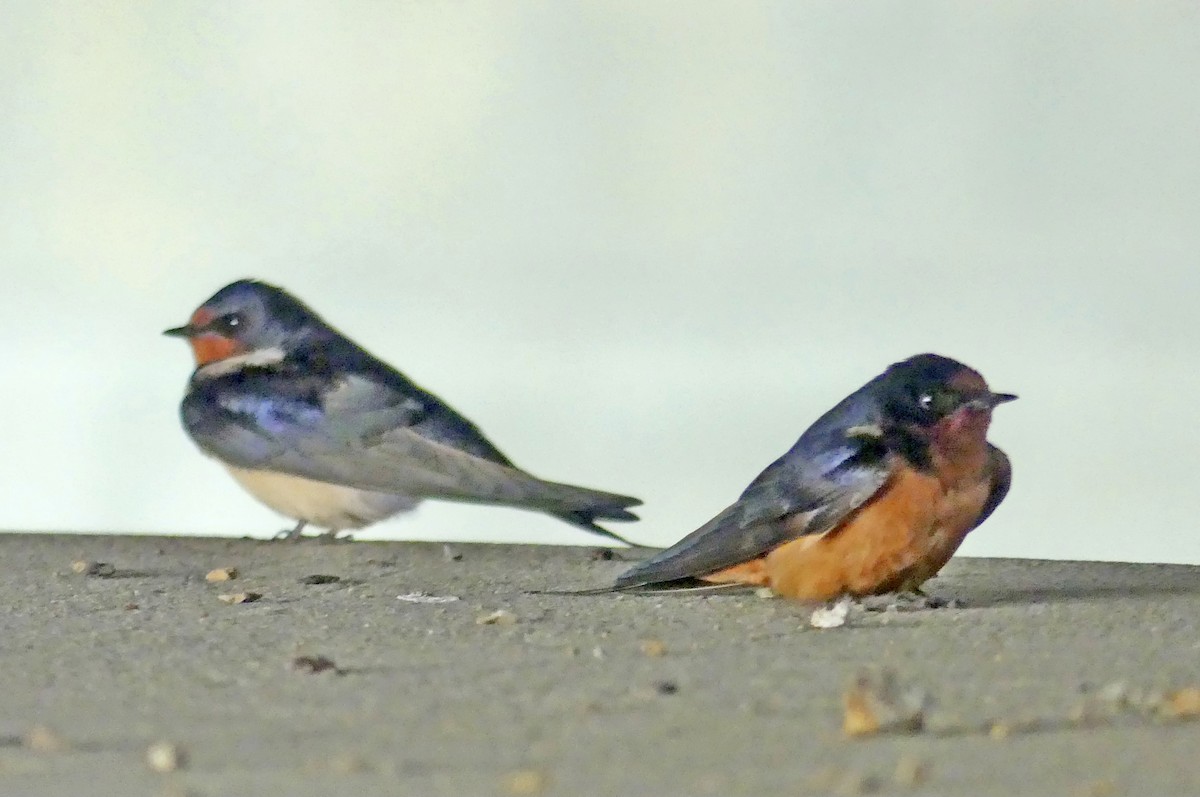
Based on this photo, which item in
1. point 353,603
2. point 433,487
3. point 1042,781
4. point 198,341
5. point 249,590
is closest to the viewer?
point 1042,781

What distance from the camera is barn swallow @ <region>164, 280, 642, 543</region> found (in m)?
2.72

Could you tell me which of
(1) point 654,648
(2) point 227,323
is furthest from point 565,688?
(2) point 227,323

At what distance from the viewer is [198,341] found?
320 centimetres

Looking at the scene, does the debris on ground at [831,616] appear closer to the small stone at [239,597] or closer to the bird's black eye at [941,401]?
the bird's black eye at [941,401]

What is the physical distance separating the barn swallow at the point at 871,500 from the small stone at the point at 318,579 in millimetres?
404

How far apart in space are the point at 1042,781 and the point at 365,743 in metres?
0.47

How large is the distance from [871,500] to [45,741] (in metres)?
1.00

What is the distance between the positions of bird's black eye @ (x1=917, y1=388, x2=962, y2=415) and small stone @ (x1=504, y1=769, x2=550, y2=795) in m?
1.00

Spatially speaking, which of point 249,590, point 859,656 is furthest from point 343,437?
point 859,656

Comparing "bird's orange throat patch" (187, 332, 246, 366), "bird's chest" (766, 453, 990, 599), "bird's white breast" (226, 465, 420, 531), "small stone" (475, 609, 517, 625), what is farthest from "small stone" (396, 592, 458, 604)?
"bird's orange throat patch" (187, 332, 246, 366)

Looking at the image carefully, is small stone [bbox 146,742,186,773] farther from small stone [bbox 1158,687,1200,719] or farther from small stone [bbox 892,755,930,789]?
small stone [bbox 1158,687,1200,719]

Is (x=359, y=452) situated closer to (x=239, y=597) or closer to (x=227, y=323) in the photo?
(x=227, y=323)

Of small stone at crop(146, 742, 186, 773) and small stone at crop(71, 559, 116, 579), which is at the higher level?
small stone at crop(71, 559, 116, 579)

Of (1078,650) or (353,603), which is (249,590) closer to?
(353,603)
